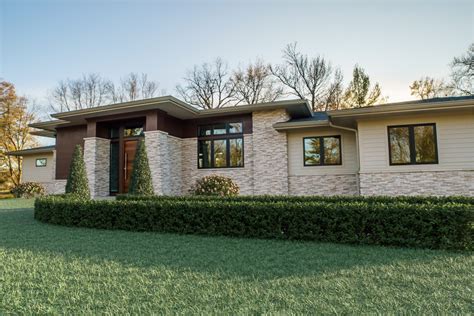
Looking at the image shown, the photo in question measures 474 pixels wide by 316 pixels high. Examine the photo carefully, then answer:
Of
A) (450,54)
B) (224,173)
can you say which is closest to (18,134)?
(224,173)

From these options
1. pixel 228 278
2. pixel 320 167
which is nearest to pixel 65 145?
pixel 320 167

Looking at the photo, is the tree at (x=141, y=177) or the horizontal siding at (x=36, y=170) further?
the horizontal siding at (x=36, y=170)

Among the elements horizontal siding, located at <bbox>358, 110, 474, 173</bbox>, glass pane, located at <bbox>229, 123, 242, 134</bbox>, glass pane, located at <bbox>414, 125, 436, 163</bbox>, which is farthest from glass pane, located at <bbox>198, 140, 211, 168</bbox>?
glass pane, located at <bbox>414, 125, 436, 163</bbox>

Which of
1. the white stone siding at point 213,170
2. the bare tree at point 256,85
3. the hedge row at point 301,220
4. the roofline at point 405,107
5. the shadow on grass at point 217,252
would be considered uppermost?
the bare tree at point 256,85

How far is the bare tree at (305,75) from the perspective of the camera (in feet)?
75.5

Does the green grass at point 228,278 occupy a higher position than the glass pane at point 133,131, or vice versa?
the glass pane at point 133,131

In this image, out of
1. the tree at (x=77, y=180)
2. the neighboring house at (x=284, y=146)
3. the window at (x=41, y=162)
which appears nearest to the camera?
the neighboring house at (x=284, y=146)

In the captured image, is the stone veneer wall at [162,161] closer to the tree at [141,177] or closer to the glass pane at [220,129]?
the tree at [141,177]

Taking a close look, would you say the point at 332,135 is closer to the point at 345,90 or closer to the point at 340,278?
the point at 340,278

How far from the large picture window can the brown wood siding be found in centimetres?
682

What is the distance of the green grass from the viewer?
95.6 inches

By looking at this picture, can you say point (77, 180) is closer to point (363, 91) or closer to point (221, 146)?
point (221, 146)

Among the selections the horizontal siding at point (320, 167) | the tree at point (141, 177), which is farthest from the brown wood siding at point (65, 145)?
the horizontal siding at point (320, 167)

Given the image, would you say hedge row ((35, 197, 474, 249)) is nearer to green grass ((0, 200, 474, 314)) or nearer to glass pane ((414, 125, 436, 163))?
green grass ((0, 200, 474, 314))
